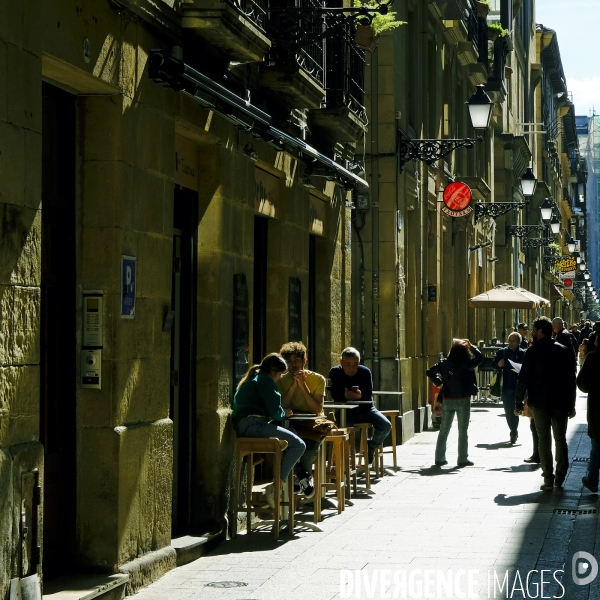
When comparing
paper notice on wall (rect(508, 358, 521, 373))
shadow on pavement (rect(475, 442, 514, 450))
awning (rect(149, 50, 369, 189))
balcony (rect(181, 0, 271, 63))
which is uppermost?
balcony (rect(181, 0, 271, 63))

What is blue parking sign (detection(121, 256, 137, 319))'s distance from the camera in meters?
9.03

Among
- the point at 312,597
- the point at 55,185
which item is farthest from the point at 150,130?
the point at 312,597

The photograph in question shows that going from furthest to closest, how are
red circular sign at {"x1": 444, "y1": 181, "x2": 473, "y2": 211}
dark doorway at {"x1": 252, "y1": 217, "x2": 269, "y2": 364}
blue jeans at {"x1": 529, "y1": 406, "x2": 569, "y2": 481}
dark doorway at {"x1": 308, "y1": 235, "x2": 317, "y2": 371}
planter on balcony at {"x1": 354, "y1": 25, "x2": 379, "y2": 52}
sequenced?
red circular sign at {"x1": 444, "y1": 181, "x2": 473, "y2": 211}, dark doorway at {"x1": 308, "y1": 235, "x2": 317, "y2": 371}, planter on balcony at {"x1": 354, "y1": 25, "x2": 379, "y2": 52}, blue jeans at {"x1": 529, "y1": 406, "x2": 569, "y2": 481}, dark doorway at {"x1": 252, "y1": 217, "x2": 269, "y2": 364}

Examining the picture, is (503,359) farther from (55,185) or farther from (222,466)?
(55,185)

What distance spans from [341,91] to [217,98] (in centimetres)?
530

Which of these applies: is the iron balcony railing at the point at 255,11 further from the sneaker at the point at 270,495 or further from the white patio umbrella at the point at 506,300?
the white patio umbrella at the point at 506,300

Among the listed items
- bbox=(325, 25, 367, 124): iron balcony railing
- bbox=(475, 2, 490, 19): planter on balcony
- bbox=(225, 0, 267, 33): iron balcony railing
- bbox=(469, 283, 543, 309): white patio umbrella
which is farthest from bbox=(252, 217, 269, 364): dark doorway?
bbox=(475, 2, 490, 19): planter on balcony

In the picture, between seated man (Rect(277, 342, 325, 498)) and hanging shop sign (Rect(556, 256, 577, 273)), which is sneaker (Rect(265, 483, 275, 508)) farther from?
hanging shop sign (Rect(556, 256, 577, 273))

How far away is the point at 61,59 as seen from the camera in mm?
7945

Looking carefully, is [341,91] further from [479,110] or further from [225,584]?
[225,584]

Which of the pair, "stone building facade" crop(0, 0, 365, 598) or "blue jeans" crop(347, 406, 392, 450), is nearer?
"stone building facade" crop(0, 0, 365, 598)

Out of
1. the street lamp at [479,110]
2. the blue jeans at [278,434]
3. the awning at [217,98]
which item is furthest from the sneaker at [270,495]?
the street lamp at [479,110]

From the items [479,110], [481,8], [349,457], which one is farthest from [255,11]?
[481,8]

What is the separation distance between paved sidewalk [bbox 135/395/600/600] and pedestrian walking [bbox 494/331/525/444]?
3.59m
